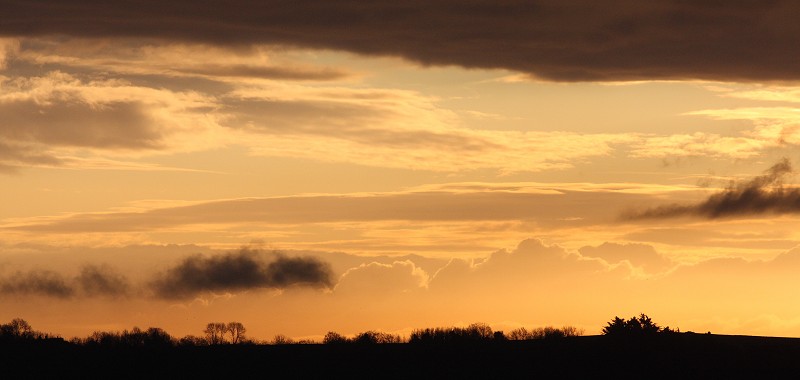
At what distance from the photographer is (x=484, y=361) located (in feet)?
599

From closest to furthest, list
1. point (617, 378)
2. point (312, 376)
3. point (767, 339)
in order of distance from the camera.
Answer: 1. point (617, 378)
2. point (312, 376)
3. point (767, 339)

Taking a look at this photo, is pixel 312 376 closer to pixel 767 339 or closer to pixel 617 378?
pixel 617 378

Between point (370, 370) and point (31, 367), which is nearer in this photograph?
point (370, 370)

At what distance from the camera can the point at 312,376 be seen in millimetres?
179000

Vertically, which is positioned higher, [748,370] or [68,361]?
[68,361]

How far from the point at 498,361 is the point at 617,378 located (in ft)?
66.9

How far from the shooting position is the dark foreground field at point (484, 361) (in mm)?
172350

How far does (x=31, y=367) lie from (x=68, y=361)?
242 inches

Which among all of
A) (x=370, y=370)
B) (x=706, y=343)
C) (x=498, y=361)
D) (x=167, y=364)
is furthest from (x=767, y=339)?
(x=167, y=364)

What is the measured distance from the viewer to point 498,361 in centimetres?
18338

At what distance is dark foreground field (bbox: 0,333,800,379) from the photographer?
172350 mm

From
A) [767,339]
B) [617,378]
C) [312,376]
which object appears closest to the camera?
[617,378]

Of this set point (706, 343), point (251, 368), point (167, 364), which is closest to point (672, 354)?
point (706, 343)

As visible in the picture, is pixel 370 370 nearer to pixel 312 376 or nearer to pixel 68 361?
pixel 312 376
